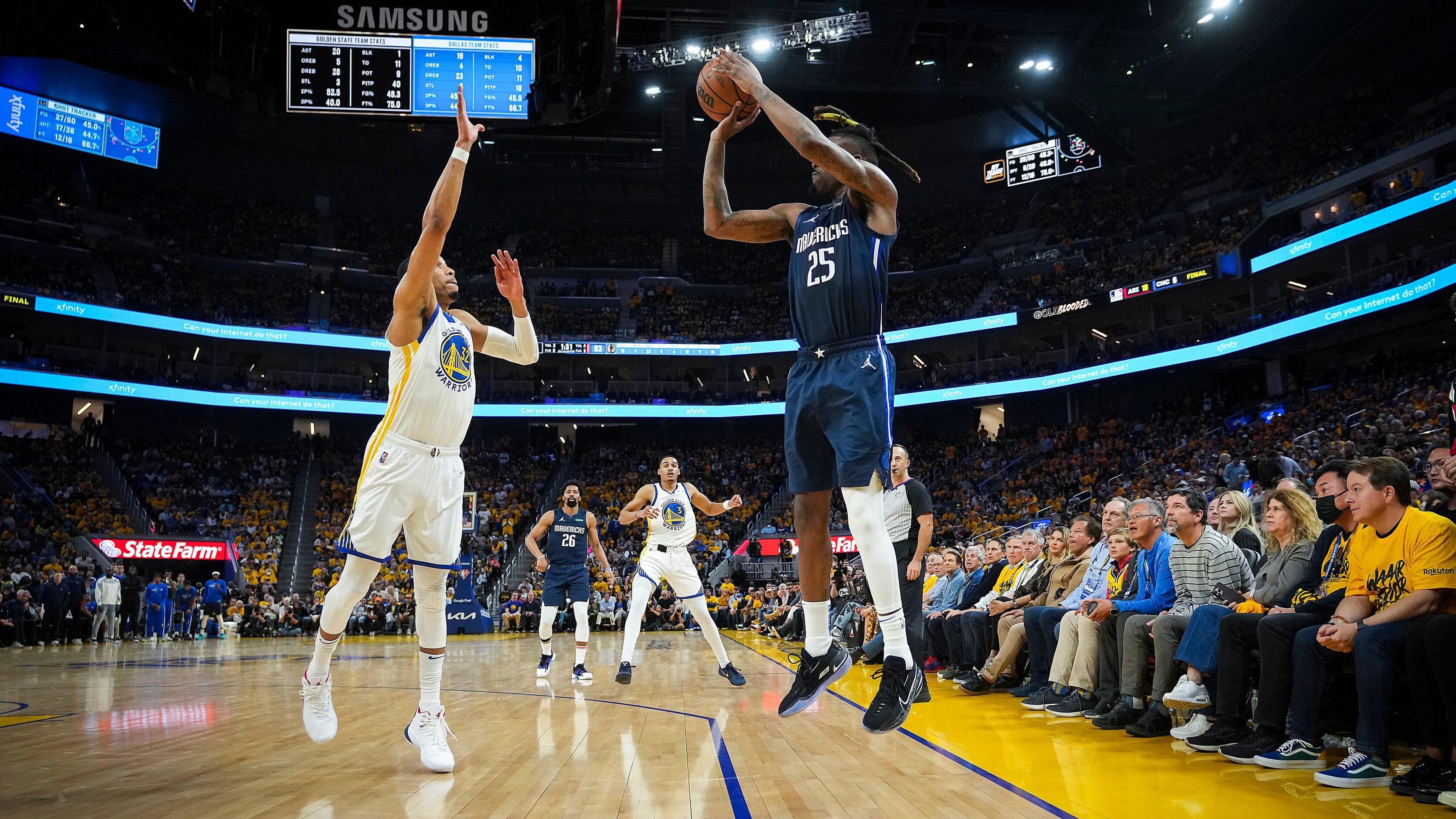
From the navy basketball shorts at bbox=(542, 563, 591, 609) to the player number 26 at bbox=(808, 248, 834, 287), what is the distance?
7309mm

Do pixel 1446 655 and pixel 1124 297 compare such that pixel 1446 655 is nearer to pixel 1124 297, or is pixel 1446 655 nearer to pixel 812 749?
pixel 812 749

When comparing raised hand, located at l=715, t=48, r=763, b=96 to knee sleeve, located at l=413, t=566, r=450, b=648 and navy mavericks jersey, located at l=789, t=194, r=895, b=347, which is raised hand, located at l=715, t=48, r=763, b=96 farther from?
knee sleeve, located at l=413, t=566, r=450, b=648

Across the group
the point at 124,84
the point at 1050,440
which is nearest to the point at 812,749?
the point at 1050,440

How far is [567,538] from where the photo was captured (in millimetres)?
10500

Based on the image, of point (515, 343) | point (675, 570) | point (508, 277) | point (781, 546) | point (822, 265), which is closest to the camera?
point (822, 265)

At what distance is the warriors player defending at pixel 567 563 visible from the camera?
10.3 m

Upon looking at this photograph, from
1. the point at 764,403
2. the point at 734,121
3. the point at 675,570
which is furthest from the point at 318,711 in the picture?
the point at 764,403

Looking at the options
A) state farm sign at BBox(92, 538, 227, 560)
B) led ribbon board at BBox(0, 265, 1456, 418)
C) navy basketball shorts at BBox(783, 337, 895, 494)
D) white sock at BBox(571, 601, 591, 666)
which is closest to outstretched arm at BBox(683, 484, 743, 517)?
white sock at BBox(571, 601, 591, 666)

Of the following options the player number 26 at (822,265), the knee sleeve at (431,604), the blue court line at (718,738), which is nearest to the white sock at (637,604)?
the blue court line at (718,738)

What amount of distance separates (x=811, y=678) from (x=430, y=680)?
7.91 ft

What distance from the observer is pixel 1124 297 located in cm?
3003

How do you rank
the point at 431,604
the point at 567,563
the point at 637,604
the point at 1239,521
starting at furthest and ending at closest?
1. the point at 567,563
2. the point at 637,604
3. the point at 1239,521
4. the point at 431,604

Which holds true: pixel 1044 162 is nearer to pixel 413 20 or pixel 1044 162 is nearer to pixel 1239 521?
pixel 413 20

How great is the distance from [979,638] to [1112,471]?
1900 cm
